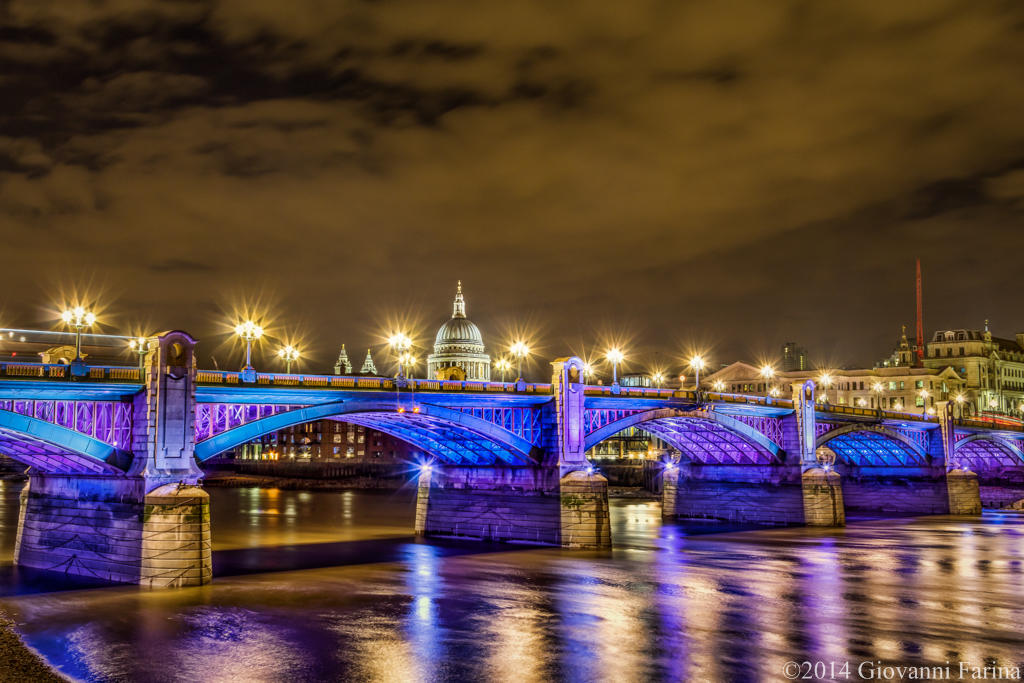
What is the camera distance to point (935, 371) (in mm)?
158000

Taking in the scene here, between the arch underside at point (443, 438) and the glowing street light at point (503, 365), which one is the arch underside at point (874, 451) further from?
the arch underside at point (443, 438)

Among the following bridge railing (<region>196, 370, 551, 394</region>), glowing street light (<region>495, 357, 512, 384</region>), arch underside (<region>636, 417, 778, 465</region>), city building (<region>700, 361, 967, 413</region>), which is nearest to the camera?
bridge railing (<region>196, 370, 551, 394</region>)

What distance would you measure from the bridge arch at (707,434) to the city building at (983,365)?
103979 mm

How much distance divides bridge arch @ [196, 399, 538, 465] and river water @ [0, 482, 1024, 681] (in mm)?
6081

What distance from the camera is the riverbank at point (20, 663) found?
27203 mm

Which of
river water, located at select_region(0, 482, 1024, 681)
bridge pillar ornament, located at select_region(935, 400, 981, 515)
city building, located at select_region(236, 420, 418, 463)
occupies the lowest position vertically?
river water, located at select_region(0, 482, 1024, 681)

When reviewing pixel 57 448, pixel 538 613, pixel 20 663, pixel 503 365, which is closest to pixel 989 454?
pixel 503 365

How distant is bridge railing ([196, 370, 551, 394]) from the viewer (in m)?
45.8

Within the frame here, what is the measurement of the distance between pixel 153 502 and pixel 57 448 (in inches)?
207

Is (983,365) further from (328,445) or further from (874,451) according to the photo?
(328,445)

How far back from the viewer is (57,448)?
136ft

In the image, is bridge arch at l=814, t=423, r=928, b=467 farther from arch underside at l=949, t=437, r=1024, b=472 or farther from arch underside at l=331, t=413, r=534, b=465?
arch underside at l=331, t=413, r=534, b=465

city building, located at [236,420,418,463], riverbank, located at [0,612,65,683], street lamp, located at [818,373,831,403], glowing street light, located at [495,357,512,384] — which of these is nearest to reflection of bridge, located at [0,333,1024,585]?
street lamp, located at [818,373,831,403]

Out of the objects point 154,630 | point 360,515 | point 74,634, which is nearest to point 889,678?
point 154,630
